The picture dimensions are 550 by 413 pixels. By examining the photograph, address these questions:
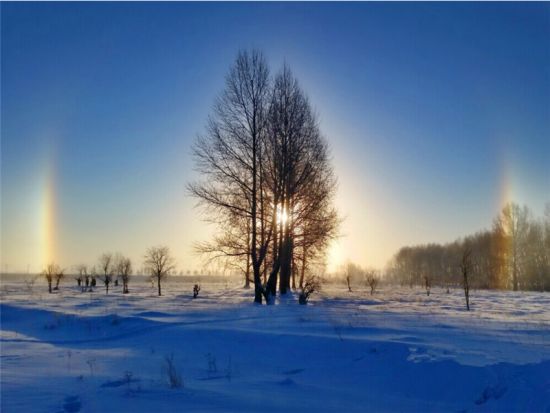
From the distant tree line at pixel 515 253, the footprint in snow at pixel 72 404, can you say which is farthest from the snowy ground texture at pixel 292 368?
the distant tree line at pixel 515 253

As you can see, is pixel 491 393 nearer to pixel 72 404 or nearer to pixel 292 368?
pixel 292 368

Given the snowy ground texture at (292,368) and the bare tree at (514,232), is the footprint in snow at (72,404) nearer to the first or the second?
the snowy ground texture at (292,368)

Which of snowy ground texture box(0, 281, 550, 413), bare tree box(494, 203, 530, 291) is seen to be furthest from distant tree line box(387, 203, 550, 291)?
snowy ground texture box(0, 281, 550, 413)

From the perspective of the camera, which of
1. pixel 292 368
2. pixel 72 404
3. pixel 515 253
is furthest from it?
pixel 515 253

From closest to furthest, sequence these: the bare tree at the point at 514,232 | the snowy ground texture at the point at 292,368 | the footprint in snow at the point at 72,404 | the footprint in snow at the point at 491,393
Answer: the footprint in snow at the point at 72,404 → the snowy ground texture at the point at 292,368 → the footprint in snow at the point at 491,393 → the bare tree at the point at 514,232

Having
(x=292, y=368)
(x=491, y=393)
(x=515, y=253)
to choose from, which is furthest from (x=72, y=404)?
(x=515, y=253)

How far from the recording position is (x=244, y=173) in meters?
21.5

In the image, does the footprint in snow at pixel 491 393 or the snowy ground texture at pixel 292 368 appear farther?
the footprint in snow at pixel 491 393

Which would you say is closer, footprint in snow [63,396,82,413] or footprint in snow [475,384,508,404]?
footprint in snow [63,396,82,413]

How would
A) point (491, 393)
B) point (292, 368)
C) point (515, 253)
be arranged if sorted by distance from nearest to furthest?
point (491, 393), point (292, 368), point (515, 253)

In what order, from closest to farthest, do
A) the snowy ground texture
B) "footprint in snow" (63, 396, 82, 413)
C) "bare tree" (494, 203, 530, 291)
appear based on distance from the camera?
"footprint in snow" (63, 396, 82, 413), the snowy ground texture, "bare tree" (494, 203, 530, 291)

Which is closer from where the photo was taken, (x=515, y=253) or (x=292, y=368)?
(x=292, y=368)

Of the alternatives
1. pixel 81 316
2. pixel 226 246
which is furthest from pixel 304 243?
pixel 81 316

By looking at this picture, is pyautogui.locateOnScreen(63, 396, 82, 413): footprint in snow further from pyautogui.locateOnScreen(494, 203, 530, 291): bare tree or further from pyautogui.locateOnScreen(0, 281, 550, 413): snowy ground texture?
pyautogui.locateOnScreen(494, 203, 530, 291): bare tree
